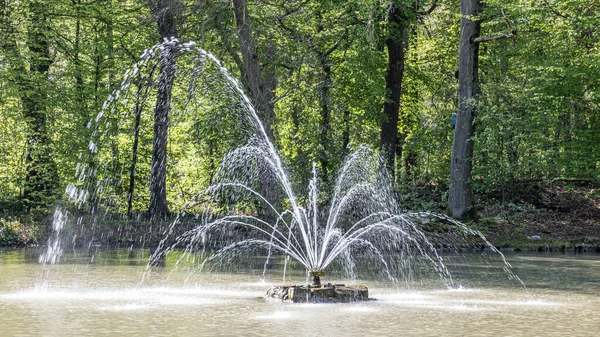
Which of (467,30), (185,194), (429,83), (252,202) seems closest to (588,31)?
(467,30)

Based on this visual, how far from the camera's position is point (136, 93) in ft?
100

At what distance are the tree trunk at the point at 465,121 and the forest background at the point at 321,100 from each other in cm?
5

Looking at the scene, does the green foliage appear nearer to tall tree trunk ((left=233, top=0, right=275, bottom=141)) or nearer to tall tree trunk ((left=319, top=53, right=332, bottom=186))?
tall tree trunk ((left=319, top=53, right=332, bottom=186))

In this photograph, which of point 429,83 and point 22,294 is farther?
point 429,83

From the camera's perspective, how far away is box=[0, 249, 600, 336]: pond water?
934 cm

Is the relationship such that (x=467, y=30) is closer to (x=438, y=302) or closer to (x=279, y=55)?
(x=279, y=55)

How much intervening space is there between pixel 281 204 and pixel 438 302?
13352 millimetres

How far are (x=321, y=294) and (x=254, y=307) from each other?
1137 mm

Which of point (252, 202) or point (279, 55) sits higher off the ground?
point (279, 55)

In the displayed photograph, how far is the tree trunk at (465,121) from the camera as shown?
25.3m

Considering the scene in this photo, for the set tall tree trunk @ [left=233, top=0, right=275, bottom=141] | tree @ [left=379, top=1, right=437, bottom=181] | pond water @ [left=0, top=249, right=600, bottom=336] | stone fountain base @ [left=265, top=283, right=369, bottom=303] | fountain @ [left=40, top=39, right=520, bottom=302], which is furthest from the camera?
tree @ [left=379, top=1, right=437, bottom=181]

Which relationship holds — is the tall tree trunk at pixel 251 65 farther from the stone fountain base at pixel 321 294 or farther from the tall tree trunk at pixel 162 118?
the stone fountain base at pixel 321 294

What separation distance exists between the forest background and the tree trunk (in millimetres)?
47

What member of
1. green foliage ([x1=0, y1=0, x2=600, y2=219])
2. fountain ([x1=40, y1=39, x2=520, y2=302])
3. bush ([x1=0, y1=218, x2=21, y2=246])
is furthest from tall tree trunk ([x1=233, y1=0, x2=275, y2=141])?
bush ([x1=0, y1=218, x2=21, y2=246])
